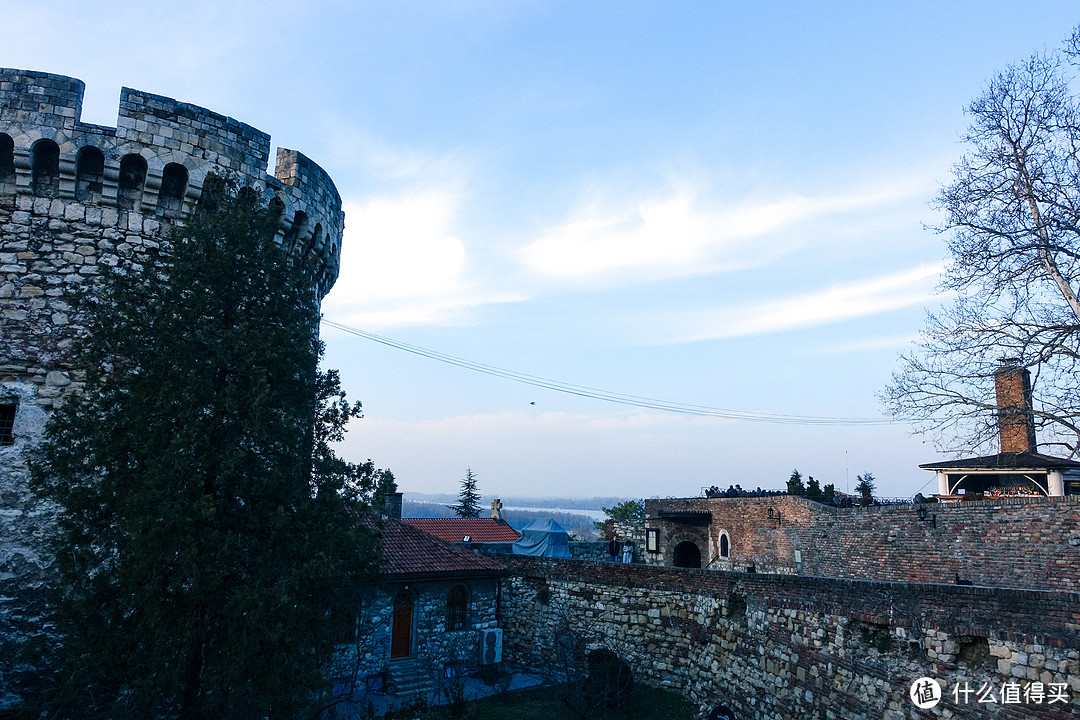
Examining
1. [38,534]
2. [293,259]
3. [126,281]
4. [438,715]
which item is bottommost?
[438,715]

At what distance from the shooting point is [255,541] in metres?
6.85

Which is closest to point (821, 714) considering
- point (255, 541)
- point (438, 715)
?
point (438, 715)

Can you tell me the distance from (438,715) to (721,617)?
6.44m

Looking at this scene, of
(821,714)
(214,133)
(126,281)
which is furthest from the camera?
(821,714)

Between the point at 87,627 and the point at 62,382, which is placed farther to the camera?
the point at 62,382

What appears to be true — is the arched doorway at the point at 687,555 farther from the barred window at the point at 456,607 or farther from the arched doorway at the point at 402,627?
the arched doorway at the point at 402,627

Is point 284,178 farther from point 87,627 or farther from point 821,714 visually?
point 821,714

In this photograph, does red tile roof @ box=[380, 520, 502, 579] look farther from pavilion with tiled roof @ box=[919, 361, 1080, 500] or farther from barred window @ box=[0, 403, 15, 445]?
pavilion with tiled roof @ box=[919, 361, 1080, 500]

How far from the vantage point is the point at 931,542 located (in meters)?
14.8

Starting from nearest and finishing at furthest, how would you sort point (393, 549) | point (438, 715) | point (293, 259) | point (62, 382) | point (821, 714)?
point (62, 382)
point (293, 259)
point (821, 714)
point (438, 715)
point (393, 549)

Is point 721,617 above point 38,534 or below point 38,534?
below
